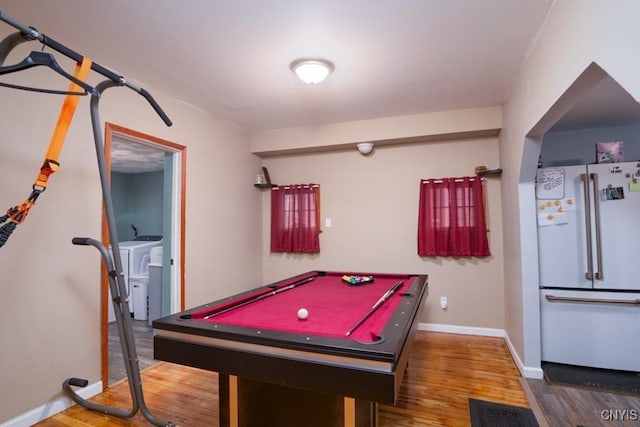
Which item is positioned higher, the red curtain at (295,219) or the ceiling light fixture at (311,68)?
the ceiling light fixture at (311,68)

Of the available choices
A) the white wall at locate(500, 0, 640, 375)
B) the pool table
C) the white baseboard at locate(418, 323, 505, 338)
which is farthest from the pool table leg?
the white baseboard at locate(418, 323, 505, 338)

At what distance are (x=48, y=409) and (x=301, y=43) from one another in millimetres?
2922

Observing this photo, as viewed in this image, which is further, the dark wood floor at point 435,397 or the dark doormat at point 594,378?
the dark doormat at point 594,378

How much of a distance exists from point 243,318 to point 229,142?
8.81 feet

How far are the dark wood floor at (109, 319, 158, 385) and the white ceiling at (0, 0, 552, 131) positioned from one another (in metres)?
2.28

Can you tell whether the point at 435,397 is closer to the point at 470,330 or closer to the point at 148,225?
the point at 470,330

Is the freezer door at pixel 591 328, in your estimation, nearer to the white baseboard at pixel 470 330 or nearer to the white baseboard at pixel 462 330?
the white baseboard at pixel 470 330

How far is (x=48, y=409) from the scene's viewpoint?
206 centimetres

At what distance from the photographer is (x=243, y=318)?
1.67 m

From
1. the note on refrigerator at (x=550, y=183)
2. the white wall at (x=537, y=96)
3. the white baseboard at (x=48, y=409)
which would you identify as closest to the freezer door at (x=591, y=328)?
the white wall at (x=537, y=96)

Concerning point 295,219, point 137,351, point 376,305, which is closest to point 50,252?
point 137,351

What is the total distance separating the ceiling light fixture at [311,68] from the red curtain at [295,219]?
189cm

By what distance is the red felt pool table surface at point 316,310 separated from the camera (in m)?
1.47

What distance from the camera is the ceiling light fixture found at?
2375 millimetres
